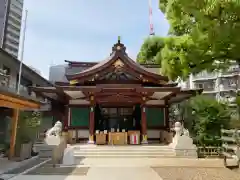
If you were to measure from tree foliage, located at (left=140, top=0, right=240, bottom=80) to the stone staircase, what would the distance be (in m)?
5.04

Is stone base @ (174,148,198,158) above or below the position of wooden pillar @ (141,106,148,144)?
below

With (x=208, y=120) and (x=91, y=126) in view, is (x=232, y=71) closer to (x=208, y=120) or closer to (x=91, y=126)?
(x=208, y=120)

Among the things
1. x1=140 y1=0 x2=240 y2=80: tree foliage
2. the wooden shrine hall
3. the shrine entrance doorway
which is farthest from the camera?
the shrine entrance doorway

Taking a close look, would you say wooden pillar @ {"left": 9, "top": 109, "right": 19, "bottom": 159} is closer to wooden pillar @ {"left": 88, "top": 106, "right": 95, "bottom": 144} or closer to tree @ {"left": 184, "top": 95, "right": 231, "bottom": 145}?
wooden pillar @ {"left": 88, "top": 106, "right": 95, "bottom": 144}

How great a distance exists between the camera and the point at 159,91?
13.7 metres

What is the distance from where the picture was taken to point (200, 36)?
682 cm

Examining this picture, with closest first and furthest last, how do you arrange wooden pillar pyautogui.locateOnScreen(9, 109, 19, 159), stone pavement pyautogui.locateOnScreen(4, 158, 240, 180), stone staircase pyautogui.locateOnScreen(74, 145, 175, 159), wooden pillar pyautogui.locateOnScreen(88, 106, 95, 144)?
stone pavement pyautogui.locateOnScreen(4, 158, 240, 180) < wooden pillar pyautogui.locateOnScreen(9, 109, 19, 159) < stone staircase pyautogui.locateOnScreen(74, 145, 175, 159) < wooden pillar pyautogui.locateOnScreen(88, 106, 95, 144)

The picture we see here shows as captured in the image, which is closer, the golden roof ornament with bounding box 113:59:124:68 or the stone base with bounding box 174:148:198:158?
the stone base with bounding box 174:148:198:158

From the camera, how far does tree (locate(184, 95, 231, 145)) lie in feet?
41.3

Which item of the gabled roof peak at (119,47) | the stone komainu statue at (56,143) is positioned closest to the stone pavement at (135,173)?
the stone komainu statue at (56,143)

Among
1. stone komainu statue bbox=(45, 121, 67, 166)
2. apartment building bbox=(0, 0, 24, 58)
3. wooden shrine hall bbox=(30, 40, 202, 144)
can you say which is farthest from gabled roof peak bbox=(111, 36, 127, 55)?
apartment building bbox=(0, 0, 24, 58)

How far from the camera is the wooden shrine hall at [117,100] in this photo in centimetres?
1400

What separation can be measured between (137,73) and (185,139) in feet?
18.0

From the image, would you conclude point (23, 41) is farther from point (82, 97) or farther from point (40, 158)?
point (40, 158)
